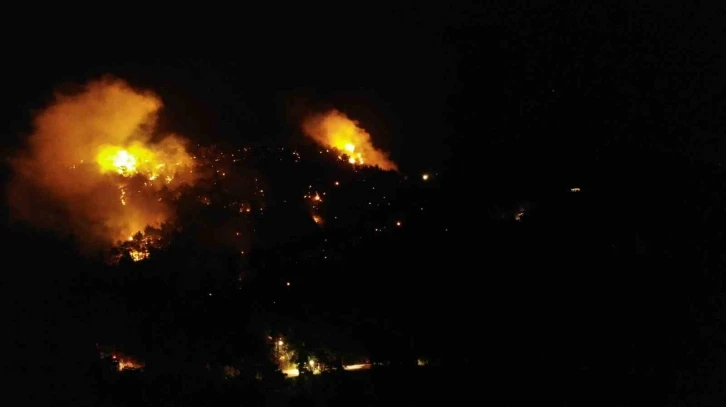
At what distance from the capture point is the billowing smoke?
16.7m

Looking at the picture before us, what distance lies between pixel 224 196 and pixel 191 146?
418 centimetres

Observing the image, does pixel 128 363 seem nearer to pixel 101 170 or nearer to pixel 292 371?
pixel 292 371

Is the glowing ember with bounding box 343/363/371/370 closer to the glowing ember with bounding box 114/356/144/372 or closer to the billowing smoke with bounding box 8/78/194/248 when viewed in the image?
the glowing ember with bounding box 114/356/144/372

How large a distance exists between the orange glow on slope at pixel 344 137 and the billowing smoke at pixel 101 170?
18.8 feet

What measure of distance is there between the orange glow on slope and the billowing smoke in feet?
18.8

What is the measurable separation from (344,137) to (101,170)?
9.61m

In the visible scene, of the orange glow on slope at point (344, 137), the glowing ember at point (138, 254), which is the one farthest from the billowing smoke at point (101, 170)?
the orange glow on slope at point (344, 137)

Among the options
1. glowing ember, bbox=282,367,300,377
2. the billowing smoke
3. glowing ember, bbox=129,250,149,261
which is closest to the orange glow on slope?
the billowing smoke

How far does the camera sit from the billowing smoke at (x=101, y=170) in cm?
1666

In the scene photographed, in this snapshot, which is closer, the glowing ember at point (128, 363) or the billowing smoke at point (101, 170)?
the glowing ember at point (128, 363)

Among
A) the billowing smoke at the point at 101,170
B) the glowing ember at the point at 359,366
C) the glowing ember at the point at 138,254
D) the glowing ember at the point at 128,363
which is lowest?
the glowing ember at the point at 359,366

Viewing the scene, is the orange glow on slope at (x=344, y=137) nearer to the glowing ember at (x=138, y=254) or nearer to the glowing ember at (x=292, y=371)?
the glowing ember at (x=138, y=254)

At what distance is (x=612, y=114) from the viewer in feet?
48.6

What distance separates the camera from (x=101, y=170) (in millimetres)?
18234
